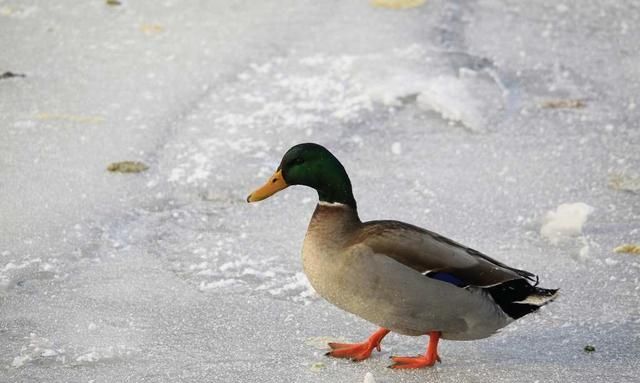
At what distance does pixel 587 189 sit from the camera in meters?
4.91

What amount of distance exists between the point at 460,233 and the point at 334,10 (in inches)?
110

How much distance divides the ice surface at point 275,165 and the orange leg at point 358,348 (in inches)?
2.0

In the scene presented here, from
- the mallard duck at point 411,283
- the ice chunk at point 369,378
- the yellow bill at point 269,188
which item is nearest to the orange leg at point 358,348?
the mallard duck at point 411,283

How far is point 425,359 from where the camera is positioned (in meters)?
3.42

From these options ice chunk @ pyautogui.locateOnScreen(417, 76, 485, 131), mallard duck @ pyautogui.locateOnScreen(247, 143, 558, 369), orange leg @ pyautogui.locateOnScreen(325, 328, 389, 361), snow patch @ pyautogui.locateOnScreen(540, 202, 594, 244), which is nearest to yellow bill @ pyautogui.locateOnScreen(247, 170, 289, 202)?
mallard duck @ pyautogui.locateOnScreen(247, 143, 558, 369)

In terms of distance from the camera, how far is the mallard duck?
10.9ft

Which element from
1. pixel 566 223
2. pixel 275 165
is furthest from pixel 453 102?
pixel 566 223

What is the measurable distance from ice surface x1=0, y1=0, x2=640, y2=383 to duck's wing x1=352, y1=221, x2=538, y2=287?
0.32 meters

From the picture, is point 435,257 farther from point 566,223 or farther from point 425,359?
point 566,223

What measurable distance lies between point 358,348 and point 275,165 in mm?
1726

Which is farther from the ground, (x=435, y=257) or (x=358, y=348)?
(x=435, y=257)

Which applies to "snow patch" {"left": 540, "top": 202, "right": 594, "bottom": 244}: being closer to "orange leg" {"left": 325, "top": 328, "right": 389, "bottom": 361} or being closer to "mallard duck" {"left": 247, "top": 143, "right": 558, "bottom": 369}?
"mallard duck" {"left": 247, "top": 143, "right": 558, "bottom": 369}

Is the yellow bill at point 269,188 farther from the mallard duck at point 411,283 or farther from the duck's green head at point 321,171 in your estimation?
the mallard duck at point 411,283

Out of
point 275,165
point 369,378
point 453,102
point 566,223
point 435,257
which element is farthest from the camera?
point 453,102
